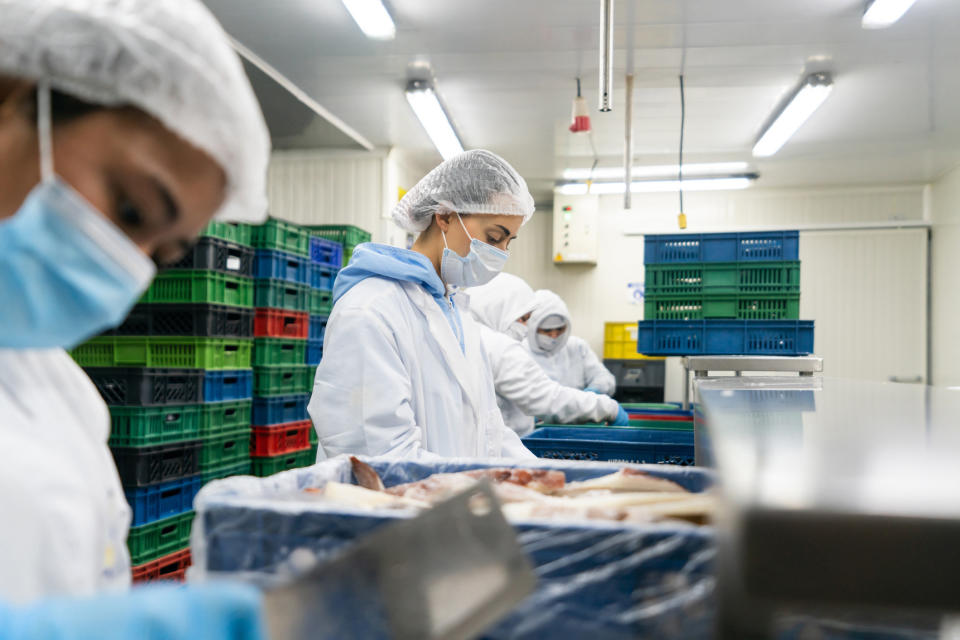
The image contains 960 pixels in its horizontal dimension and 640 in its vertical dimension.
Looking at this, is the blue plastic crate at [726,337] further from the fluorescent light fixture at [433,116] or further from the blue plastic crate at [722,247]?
the fluorescent light fixture at [433,116]

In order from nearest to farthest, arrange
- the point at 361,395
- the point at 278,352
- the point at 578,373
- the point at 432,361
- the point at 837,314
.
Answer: the point at 361,395
the point at 432,361
the point at 278,352
the point at 578,373
the point at 837,314

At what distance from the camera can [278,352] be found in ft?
14.0

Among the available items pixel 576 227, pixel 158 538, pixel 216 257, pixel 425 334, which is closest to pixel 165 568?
pixel 158 538

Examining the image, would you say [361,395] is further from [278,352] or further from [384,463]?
[278,352]

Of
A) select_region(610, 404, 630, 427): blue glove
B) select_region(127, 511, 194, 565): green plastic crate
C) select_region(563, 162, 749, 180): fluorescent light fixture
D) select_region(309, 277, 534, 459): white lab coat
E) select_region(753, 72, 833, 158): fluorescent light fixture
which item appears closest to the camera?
select_region(309, 277, 534, 459): white lab coat

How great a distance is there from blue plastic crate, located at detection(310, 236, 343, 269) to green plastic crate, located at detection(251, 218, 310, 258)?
248 mm

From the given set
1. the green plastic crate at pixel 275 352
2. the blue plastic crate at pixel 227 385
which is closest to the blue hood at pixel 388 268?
the blue plastic crate at pixel 227 385

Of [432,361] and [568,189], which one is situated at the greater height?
[568,189]

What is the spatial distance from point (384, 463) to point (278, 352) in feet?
10.8

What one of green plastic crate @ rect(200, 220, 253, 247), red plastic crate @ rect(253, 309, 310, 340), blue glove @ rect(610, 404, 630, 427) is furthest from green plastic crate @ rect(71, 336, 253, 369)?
blue glove @ rect(610, 404, 630, 427)

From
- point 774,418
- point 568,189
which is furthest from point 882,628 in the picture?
→ point 568,189

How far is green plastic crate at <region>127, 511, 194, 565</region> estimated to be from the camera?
2.94 metres

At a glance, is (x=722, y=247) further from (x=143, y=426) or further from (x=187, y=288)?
(x=143, y=426)

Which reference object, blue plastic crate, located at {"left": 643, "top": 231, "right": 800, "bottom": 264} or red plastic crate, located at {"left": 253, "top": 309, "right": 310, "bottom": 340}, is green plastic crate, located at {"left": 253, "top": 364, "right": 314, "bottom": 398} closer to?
red plastic crate, located at {"left": 253, "top": 309, "right": 310, "bottom": 340}
